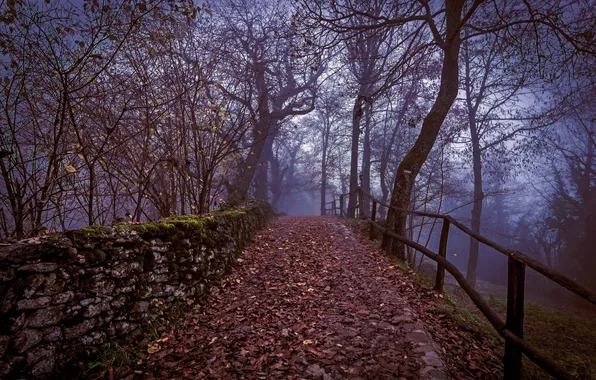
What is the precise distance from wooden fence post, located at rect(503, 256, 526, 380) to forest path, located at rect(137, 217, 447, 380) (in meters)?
0.64

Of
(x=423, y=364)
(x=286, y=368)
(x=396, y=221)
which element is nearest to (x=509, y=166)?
(x=396, y=221)

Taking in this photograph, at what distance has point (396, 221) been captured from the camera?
6.86m

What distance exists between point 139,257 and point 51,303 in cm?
102

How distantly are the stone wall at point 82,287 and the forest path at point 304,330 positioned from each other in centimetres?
62

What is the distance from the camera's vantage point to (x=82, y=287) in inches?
116

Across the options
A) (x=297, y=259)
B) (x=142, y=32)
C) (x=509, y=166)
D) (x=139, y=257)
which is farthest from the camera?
(x=509, y=166)

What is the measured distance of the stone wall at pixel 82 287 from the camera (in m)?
2.48

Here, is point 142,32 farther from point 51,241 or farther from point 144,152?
point 51,241

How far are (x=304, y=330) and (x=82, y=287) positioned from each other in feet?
8.38

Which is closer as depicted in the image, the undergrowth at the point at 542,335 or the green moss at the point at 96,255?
the green moss at the point at 96,255

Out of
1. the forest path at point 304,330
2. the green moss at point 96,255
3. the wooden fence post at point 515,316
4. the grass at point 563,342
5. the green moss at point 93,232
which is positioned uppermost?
the green moss at point 93,232

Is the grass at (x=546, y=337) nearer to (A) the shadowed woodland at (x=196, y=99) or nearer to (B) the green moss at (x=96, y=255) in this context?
(A) the shadowed woodland at (x=196, y=99)

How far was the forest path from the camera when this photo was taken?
2857mm

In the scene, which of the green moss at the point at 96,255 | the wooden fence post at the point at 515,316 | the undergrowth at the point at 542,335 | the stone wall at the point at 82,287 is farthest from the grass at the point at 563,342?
the green moss at the point at 96,255
